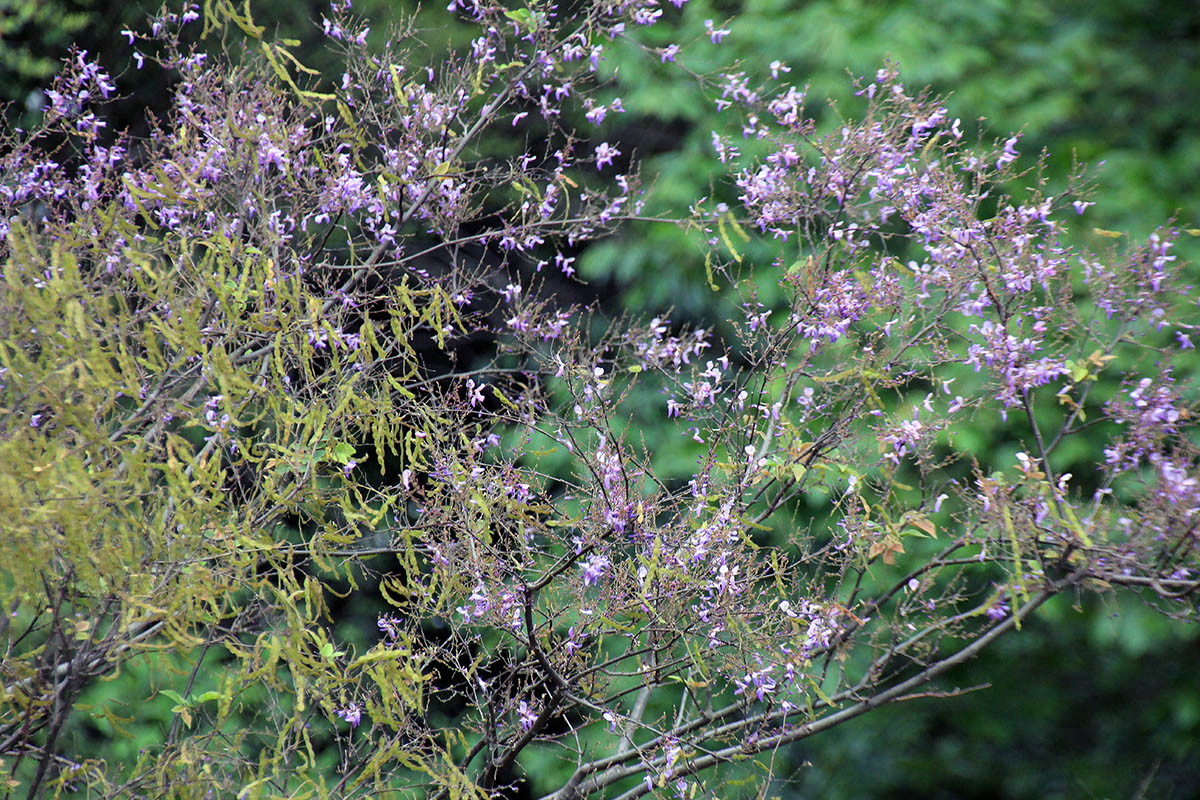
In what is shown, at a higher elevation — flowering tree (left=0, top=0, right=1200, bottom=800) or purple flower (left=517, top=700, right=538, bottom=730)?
flowering tree (left=0, top=0, right=1200, bottom=800)

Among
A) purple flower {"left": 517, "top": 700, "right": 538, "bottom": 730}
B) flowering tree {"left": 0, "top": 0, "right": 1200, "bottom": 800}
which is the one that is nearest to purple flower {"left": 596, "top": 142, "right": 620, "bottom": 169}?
flowering tree {"left": 0, "top": 0, "right": 1200, "bottom": 800}

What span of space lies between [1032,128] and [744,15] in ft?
3.32

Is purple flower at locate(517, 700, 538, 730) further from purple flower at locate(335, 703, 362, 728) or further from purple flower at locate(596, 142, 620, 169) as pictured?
purple flower at locate(596, 142, 620, 169)

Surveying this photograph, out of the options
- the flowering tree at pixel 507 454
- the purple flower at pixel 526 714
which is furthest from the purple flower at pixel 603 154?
the purple flower at pixel 526 714

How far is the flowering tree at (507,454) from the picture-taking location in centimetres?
176

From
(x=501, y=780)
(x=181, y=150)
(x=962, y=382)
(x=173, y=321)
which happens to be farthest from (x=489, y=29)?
(x=501, y=780)

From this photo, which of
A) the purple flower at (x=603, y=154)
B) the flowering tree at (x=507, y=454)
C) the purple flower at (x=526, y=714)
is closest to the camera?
the flowering tree at (x=507, y=454)

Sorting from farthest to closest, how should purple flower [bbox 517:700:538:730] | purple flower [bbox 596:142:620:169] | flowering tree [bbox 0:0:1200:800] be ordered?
purple flower [bbox 596:142:620:169] → purple flower [bbox 517:700:538:730] → flowering tree [bbox 0:0:1200:800]

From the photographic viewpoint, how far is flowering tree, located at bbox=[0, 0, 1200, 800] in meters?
1.76

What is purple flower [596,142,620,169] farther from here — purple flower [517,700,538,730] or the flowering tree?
purple flower [517,700,538,730]

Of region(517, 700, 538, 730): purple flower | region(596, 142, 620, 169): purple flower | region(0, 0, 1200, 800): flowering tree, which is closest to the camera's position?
region(0, 0, 1200, 800): flowering tree

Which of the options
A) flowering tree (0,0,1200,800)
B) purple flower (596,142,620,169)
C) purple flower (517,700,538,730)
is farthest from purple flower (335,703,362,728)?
purple flower (596,142,620,169)

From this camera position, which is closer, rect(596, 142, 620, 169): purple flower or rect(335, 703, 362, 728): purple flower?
rect(335, 703, 362, 728): purple flower

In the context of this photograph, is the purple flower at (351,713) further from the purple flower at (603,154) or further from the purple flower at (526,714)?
the purple flower at (603,154)
